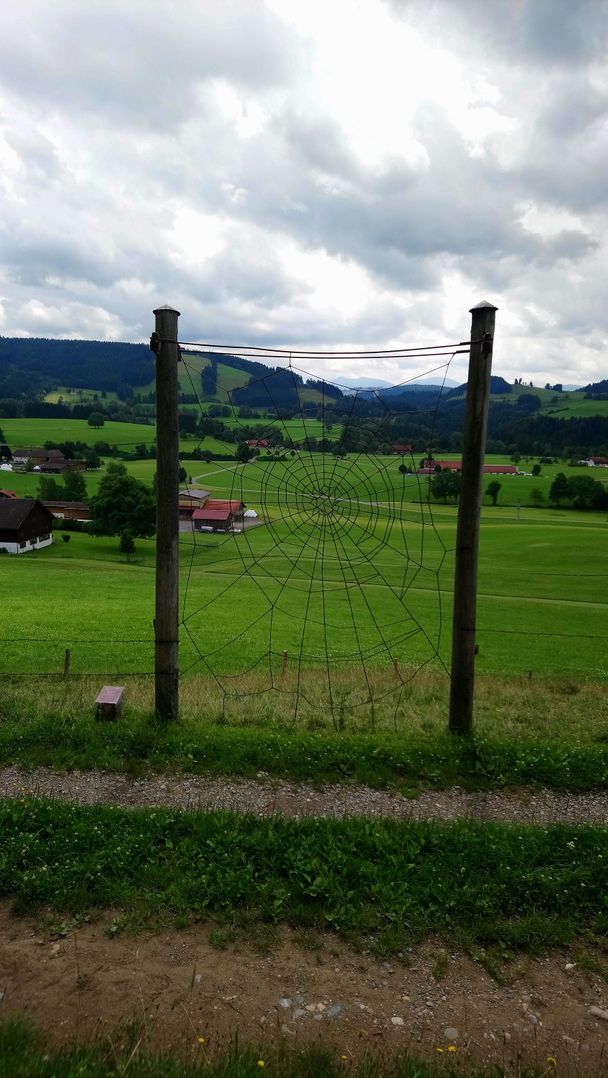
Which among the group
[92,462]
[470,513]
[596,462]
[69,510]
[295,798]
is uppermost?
[596,462]

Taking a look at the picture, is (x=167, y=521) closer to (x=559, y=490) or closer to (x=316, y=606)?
(x=316, y=606)

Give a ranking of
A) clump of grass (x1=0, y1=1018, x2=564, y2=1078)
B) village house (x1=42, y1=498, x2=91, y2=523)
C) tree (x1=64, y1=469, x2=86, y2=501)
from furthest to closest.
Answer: tree (x1=64, y1=469, x2=86, y2=501) < village house (x1=42, y1=498, x2=91, y2=523) < clump of grass (x1=0, y1=1018, x2=564, y2=1078)

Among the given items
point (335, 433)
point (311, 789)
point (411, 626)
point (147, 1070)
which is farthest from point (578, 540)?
point (147, 1070)

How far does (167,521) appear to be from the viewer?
9.35 m

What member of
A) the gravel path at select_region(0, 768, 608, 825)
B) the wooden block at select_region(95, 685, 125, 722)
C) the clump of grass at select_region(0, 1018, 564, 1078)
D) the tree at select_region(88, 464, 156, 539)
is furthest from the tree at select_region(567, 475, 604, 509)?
the clump of grass at select_region(0, 1018, 564, 1078)

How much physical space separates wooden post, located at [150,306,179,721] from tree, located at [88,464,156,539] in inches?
2193

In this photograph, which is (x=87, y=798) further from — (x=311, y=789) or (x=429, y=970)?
(x=429, y=970)

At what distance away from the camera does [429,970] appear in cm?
491

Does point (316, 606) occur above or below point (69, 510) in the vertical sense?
below

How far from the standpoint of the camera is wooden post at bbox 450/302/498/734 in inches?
354

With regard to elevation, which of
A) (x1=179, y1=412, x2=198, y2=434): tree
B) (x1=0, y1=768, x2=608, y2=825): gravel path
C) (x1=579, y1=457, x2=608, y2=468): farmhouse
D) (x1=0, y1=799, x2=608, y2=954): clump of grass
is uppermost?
(x1=579, y1=457, x2=608, y2=468): farmhouse

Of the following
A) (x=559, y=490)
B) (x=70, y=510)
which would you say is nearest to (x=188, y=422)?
(x=70, y=510)

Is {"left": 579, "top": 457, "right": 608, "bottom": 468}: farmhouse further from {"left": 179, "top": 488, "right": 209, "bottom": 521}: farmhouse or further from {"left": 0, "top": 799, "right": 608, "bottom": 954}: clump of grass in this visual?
{"left": 0, "top": 799, "right": 608, "bottom": 954}: clump of grass

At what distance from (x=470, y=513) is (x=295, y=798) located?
478 centimetres
